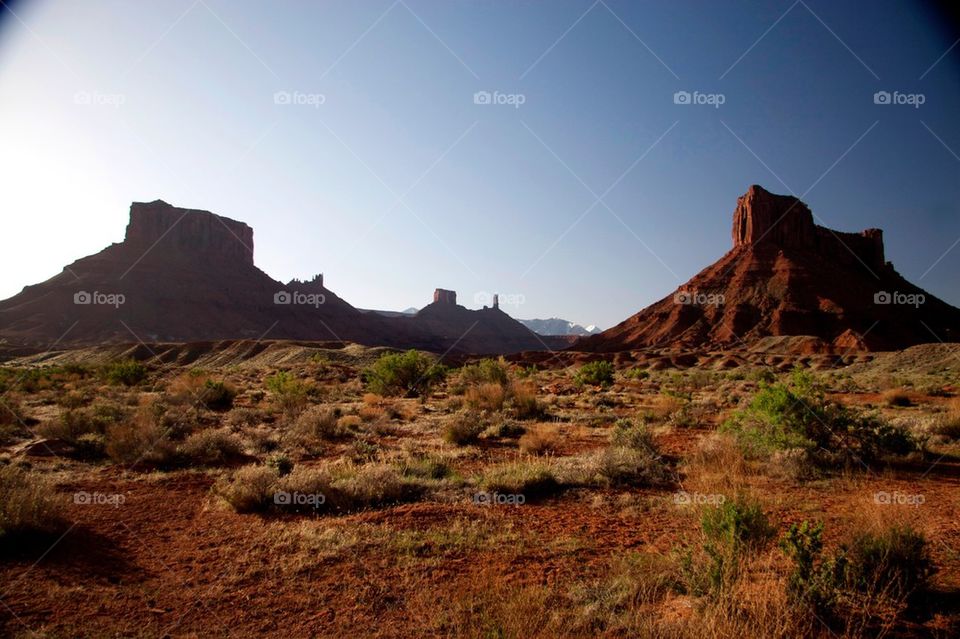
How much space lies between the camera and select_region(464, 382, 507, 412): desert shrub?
55.8 feet

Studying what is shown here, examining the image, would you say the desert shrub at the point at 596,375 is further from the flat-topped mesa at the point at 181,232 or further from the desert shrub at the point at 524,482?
the flat-topped mesa at the point at 181,232

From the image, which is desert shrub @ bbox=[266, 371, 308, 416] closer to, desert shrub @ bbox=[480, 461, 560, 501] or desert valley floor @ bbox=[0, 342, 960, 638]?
desert valley floor @ bbox=[0, 342, 960, 638]

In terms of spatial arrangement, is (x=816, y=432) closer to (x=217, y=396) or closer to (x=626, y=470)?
(x=626, y=470)

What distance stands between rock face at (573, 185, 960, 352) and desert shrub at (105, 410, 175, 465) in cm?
6581

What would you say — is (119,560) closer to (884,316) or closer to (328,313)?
(884,316)

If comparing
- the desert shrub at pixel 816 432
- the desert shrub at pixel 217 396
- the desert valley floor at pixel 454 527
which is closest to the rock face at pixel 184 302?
the desert shrub at pixel 217 396

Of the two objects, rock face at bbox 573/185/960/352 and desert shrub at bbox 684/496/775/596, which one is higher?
rock face at bbox 573/185/960/352

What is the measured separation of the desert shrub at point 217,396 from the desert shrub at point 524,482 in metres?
15.1

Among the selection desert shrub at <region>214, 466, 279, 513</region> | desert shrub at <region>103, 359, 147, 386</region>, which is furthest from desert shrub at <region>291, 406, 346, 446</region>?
desert shrub at <region>103, 359, 147, 386</region>

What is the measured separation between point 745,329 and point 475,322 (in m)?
95.2

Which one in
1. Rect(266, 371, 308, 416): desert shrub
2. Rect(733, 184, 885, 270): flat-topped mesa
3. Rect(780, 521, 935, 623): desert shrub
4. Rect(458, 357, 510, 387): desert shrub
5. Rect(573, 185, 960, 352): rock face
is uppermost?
Rect(733, 184, 885, 270): flat-topped mesa

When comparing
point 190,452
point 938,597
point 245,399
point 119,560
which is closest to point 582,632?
point 938,597

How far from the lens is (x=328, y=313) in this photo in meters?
113

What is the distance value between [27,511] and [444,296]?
173 meters
